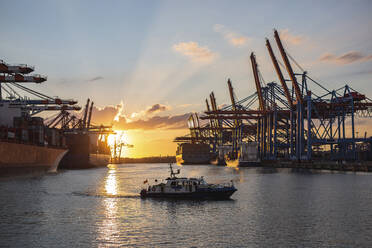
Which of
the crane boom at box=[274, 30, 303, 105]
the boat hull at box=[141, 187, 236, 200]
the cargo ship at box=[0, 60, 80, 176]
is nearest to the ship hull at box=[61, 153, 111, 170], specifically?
the cargo ship at box=[0, 60, 80, 176]

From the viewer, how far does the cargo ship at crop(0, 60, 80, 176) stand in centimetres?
7462

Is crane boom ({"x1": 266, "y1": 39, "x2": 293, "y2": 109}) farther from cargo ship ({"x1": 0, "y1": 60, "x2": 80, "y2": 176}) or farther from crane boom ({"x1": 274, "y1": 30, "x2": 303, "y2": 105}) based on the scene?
cargo ship ({"x1": 0, "y1": 60, "x2": 80, "y2": 176})

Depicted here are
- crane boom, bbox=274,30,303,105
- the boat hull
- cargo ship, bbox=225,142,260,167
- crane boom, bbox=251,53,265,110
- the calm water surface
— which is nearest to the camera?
the calm water surface

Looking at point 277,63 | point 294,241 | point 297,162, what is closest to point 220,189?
point 294,241

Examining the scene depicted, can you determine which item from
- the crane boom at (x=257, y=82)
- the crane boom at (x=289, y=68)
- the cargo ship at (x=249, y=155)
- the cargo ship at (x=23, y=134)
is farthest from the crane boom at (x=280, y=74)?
the cargo ship at (x=23, y=134)

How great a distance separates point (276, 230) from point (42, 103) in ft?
312

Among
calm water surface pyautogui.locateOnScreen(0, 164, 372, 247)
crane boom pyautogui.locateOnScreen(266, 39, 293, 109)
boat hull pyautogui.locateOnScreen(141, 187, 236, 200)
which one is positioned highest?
crane boom pyautogui.locateOnScreen(266, 39, 293, 109)

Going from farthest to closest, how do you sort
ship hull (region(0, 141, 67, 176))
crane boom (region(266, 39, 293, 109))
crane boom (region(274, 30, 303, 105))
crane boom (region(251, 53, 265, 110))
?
crane boom (region(251, 53, 265, 110)) < crane boom (region(266, 39, 293, 109)) < crane boom (region(274, 30, 303, 105)) < ship hull (region(0, 141, 67, 176))

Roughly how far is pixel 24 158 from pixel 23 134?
806cm

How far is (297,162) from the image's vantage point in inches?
5162

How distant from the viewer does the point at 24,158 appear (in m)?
81.2

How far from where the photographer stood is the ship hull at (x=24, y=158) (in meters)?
71.3

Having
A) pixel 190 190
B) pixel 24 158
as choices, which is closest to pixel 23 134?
pixel 24 158

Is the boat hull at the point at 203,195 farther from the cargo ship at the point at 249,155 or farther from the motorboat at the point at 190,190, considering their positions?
the cargo ship at the point at 249,155
